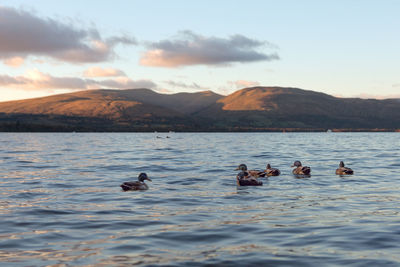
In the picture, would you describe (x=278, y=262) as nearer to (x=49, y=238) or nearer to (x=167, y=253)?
(x=167, y=253)

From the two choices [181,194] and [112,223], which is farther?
[181,194]

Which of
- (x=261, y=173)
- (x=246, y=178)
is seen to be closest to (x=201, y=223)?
(x=246, y=178)

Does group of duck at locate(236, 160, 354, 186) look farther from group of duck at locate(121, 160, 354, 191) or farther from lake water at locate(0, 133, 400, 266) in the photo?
lake water at locate(0, 133, 400, 266)

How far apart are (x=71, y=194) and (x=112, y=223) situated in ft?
24.2

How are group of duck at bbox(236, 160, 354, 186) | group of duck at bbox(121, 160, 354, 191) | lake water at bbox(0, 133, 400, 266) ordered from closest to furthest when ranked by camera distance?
lake water at bbox(0, 133, 400, 266)
group of duck at bbox(121, 160, 354, 191)
group of duck at bbox(236, 160, 354, 186)

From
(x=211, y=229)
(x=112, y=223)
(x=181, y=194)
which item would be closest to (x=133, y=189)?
(x=181, y=194)

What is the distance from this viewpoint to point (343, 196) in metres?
19.9

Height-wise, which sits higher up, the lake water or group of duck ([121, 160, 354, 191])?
group of duck ([121, 160, 354, 191])

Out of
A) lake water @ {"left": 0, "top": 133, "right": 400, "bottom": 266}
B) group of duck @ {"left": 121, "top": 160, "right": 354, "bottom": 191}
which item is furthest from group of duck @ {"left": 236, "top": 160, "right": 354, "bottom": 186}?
lake water @ {"left": 0, "top": 133, "right": 400, "bottom": 266}

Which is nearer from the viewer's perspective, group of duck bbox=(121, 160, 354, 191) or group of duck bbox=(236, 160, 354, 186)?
group of duck bbox=(121, 160, 354, 191)

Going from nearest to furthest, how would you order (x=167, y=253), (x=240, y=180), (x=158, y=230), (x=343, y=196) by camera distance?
(x=167, y=253), (x=158, y=230), (x=343, y=196), (x=240, y=180)

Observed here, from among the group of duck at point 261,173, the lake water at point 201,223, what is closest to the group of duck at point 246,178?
the group of duck at point 261,173

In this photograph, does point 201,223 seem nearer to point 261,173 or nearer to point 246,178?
point 246,178

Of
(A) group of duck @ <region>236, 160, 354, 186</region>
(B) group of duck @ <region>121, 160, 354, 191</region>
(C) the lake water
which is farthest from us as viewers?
(A) group of duck @ <region>236, 160, 354, 186</region>
